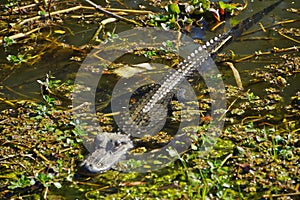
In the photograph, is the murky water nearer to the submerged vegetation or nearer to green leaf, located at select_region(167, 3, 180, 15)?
the submerged vegetation

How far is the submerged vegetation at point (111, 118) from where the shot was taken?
3643 mm

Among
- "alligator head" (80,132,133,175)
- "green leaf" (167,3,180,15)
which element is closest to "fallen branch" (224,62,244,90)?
"green leaf" (167,3,180,15)

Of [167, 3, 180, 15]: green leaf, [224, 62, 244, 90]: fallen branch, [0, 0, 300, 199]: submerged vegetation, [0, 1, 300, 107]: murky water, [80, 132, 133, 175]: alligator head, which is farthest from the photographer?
[167, 3, 180, 15]: green leaf

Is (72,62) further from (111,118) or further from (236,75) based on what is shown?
(236,75)

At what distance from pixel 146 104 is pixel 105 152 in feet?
2.57

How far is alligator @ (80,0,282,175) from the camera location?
12.8 feet

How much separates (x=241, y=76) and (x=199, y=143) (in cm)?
122

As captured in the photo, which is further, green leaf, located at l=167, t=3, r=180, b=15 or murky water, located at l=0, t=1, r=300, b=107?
green leaf, located at l=167, t=3, r=180, b=15

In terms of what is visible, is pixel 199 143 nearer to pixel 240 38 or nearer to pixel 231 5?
pixel 240 38

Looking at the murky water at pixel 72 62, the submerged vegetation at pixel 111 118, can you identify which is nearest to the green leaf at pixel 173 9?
the submerged vegetation at pixel 111 118

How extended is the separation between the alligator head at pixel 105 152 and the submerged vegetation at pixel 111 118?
0.06 m

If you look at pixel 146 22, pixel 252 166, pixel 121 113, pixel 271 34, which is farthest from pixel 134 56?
pixel 252 166

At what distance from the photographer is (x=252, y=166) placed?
3.75 meters

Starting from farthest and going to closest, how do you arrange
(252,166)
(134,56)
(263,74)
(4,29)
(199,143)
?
(4,29), (134,56), (263,74), (199,143), (252,166)
